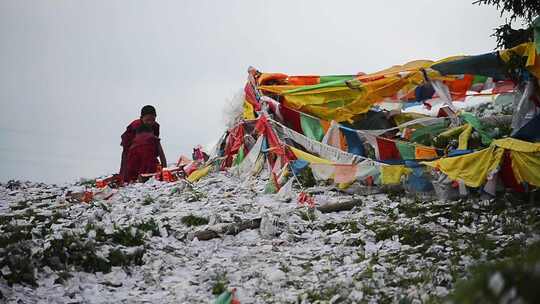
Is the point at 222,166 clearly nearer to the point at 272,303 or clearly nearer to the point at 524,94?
the point at 524,94

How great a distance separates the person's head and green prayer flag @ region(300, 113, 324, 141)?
17.2ft

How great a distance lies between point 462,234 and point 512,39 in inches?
198

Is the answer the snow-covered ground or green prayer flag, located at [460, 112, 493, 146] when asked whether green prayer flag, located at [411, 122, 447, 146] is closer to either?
green prayer flag, located at [460, 112, 493, 146]

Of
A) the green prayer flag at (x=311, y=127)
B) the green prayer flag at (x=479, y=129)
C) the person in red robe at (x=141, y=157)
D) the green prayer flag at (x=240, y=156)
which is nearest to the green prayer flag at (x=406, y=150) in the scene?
the green prayer flag at (x=479, y=129)

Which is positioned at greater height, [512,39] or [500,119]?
[512,39]

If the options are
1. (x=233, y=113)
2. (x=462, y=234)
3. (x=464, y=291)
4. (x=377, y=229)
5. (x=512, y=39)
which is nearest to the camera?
(x=464, y=291)

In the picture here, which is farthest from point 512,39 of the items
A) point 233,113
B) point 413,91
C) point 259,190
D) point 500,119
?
point 233,113

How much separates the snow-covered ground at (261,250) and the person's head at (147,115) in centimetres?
592

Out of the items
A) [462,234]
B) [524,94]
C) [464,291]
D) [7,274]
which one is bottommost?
[462,234]

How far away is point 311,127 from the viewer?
12.6 metres

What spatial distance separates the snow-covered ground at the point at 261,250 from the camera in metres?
5.66

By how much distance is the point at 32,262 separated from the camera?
6.03 m

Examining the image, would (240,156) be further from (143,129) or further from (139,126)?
(139,126)

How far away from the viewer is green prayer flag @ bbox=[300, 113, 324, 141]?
40.8ft
